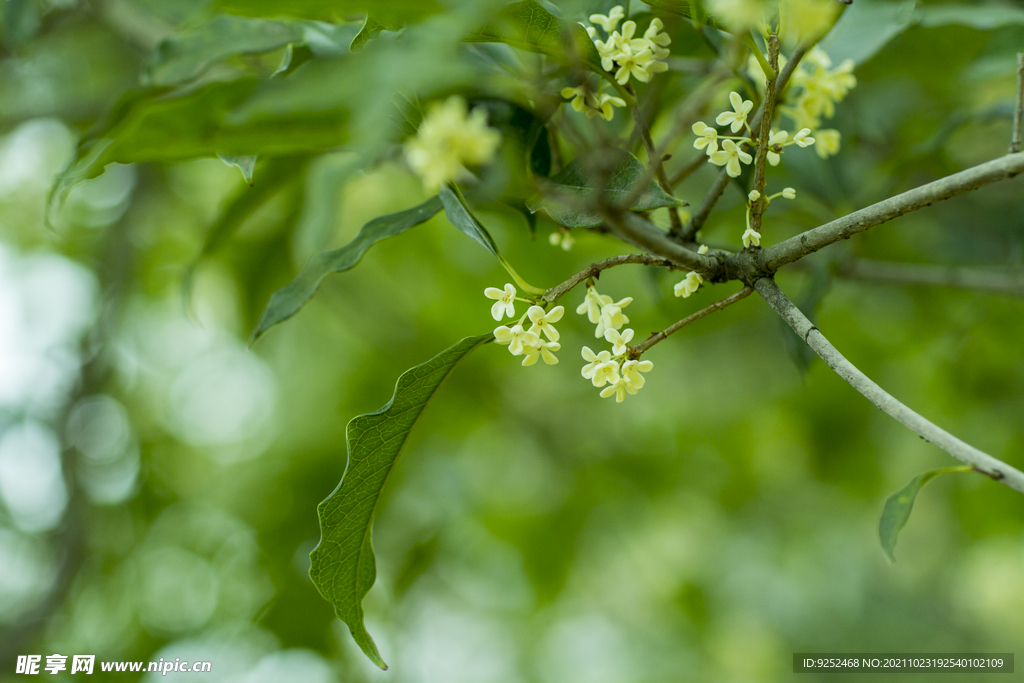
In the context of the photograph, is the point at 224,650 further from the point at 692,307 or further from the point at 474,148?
the point at 474,148

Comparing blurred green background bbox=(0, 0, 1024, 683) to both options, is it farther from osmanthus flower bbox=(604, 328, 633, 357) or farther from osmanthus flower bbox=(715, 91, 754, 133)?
osmanthus flower bbox=(604, 328, 633, 357)

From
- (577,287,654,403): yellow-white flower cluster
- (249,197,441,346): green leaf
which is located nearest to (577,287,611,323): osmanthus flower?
(577,287,654,403): yellow-white flower cluster

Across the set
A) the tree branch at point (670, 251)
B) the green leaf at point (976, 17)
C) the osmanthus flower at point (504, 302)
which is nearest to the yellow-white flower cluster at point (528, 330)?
the osmanthus flower at point (504, 302)

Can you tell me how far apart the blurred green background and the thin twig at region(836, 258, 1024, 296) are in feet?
0.19

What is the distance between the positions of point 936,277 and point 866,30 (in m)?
0.61

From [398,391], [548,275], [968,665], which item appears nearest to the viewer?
[398,391]

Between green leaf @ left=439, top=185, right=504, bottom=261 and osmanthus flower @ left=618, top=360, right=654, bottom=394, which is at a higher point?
green leaf @ left=439, top=185, right=504, bottom=261

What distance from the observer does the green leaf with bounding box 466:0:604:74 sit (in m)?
0.68

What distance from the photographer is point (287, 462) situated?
2.53 meters

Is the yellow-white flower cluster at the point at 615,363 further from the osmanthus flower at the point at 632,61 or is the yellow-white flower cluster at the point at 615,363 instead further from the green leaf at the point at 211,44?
the green leaf at the point at 211,44

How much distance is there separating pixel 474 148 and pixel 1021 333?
189 cm

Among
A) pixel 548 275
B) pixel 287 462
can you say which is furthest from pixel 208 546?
pixel 548 275

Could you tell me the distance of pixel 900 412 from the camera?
503 mm

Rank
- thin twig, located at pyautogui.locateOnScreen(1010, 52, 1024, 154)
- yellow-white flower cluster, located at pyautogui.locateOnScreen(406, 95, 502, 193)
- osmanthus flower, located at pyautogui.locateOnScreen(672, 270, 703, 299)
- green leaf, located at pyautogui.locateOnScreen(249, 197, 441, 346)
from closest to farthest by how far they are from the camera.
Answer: yellow-white flower cluster, located at pyautogui.locateOnScreen(406, 95, 502, 193) → thin twig, located at pyautogui.locateOnScreen(1010, 52, 1024, 154) → osmanthus flower, located at pyautogui.locateOnScreen(672, 270, 703, 299) → green leaf, located at pyautogui.locateOnScreen(249, 197, 441, 346)
